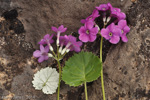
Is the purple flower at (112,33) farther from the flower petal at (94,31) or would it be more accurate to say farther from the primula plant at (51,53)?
the primula plant at (51,53)

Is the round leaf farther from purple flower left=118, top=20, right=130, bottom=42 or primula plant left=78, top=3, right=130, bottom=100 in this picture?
purple flower left=118, top=20, right=130, bottom=42

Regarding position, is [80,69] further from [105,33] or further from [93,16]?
[93,16]

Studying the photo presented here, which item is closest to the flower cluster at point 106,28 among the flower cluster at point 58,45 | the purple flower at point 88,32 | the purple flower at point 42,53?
the purple flower at point 88,32

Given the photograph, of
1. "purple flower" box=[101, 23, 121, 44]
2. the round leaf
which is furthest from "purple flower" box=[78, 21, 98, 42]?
the round leaf

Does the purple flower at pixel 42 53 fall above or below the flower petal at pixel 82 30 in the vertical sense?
below

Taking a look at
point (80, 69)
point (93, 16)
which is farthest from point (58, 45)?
point (93, 16)

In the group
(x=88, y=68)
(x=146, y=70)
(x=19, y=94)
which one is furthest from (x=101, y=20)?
(x=19, y=94)
